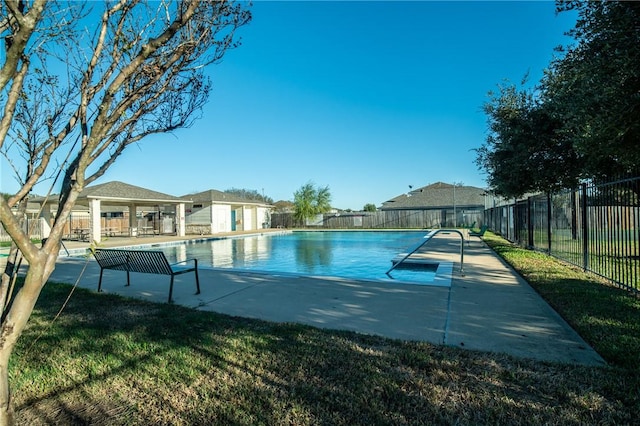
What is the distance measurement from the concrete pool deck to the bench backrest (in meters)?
0.46

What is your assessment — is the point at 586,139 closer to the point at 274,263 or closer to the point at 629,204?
the point at 629,204

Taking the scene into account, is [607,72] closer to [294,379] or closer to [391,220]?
[294,379]

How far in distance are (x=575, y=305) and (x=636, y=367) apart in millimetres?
2128

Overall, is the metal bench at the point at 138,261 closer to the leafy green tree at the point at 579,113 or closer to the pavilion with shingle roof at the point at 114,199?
the leafy green tree at the point at 579,113

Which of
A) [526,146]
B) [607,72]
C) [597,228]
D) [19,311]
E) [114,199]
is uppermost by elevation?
[526,146]

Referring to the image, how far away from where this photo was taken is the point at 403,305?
5.34m

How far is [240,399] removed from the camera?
103 inches

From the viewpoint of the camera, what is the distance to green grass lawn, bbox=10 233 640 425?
2.41 m

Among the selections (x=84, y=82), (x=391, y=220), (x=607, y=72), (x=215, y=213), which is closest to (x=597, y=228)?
(x=607, y=72)

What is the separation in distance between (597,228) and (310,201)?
1284 inches

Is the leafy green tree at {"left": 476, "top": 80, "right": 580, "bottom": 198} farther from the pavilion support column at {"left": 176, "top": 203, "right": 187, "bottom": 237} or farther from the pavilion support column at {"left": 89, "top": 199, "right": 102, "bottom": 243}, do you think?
the pavilion support column at {"left": 176, "top": 203, "right": 187, "bottom": 237}

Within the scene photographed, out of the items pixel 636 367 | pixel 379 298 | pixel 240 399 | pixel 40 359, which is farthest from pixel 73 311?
pixel 636 367

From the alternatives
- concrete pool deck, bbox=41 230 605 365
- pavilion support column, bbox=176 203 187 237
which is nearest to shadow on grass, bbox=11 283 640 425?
concrete pool deck, bbox=41 230 605 365

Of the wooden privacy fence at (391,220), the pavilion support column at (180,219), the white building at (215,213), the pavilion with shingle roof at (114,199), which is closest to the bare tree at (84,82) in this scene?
the pavilion with shingle roof at (114,199)
